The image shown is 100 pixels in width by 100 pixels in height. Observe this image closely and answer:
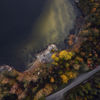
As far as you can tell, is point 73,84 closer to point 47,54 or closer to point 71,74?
point 71,74

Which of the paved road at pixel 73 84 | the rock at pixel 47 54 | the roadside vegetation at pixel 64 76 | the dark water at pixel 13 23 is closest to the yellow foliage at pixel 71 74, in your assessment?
the roadside vegetation at pixel 64 76

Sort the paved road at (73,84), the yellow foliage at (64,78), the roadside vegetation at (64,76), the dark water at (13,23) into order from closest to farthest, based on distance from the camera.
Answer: the roadside vegetation at (64,76) → the yellow foliage at (64,78) → the paved road at (73,84) → the dark water at (13,23)

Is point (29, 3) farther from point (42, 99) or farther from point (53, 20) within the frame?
point (42, 99)

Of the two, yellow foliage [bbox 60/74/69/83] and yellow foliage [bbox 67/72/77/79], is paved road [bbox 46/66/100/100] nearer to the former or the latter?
yellow foliage [bbox 67/72/77/79]

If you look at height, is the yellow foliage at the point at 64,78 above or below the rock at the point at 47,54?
below

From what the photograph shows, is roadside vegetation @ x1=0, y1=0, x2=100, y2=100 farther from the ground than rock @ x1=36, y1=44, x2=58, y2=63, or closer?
closer

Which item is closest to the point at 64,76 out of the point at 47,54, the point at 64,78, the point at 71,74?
the point at 64,78

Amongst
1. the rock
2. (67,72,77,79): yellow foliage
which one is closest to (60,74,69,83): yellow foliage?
(67,72,77,79): yellow foliage

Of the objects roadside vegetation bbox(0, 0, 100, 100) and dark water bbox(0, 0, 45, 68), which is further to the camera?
dark water bbox(0, 0, 45, 68)

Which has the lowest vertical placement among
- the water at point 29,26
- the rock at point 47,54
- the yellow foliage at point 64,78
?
the yellow foliage at point 64,78

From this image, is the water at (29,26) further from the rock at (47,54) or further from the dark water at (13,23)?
the rock at (47,54)

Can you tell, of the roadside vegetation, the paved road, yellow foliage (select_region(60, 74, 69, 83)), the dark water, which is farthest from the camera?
the dark water
